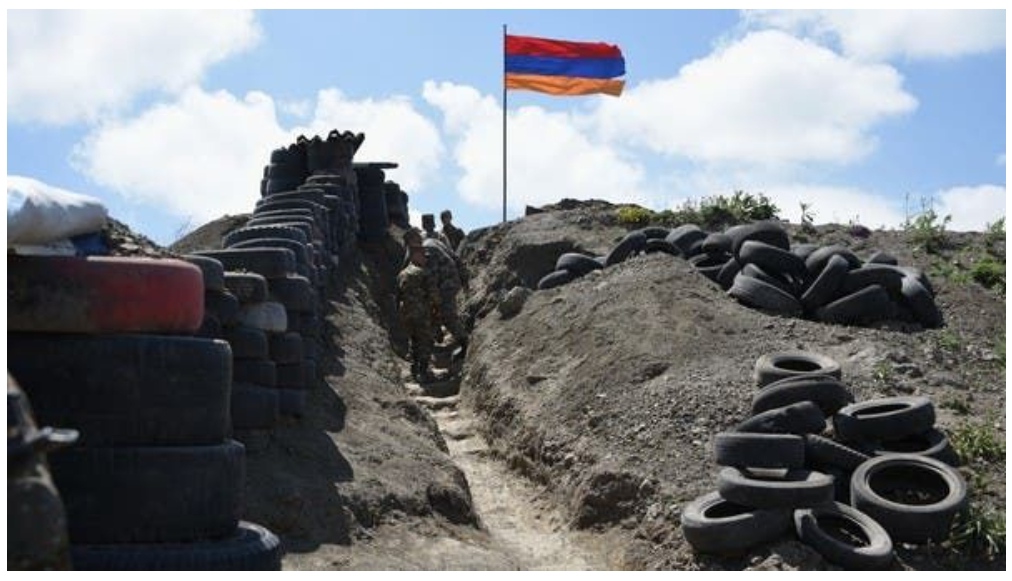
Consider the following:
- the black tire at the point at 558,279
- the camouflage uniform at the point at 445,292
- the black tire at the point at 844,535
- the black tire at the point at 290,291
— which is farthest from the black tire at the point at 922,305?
the black tire at the point at 290,291

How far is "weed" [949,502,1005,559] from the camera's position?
8.14 m

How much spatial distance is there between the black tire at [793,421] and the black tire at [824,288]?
4710mm

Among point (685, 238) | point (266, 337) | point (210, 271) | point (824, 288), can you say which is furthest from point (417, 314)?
point (210, 271)

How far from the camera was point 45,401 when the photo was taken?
539 centimetres

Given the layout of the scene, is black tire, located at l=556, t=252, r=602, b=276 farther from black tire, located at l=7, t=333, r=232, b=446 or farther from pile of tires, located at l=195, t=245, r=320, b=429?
black tire, located at l=7, t=333, r=232, b=446

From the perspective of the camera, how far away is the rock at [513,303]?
1745 cm

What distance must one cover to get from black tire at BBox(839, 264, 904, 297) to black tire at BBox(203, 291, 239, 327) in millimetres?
7573

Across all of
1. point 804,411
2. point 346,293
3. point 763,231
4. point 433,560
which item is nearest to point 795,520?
point 804,411

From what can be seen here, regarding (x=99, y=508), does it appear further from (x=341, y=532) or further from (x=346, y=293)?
(x=346, y=293)

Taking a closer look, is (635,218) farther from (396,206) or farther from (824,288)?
(824,288)

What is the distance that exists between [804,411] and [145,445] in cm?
505

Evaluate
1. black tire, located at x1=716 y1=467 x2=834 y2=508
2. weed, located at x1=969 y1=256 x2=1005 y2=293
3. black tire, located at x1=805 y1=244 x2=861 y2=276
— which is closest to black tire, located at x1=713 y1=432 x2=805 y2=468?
black tire, located at x1=716 y1=467 x2=834 y2=508

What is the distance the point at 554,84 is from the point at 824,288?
462 inches

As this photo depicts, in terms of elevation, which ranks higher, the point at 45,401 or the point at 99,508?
the point at 45,401
